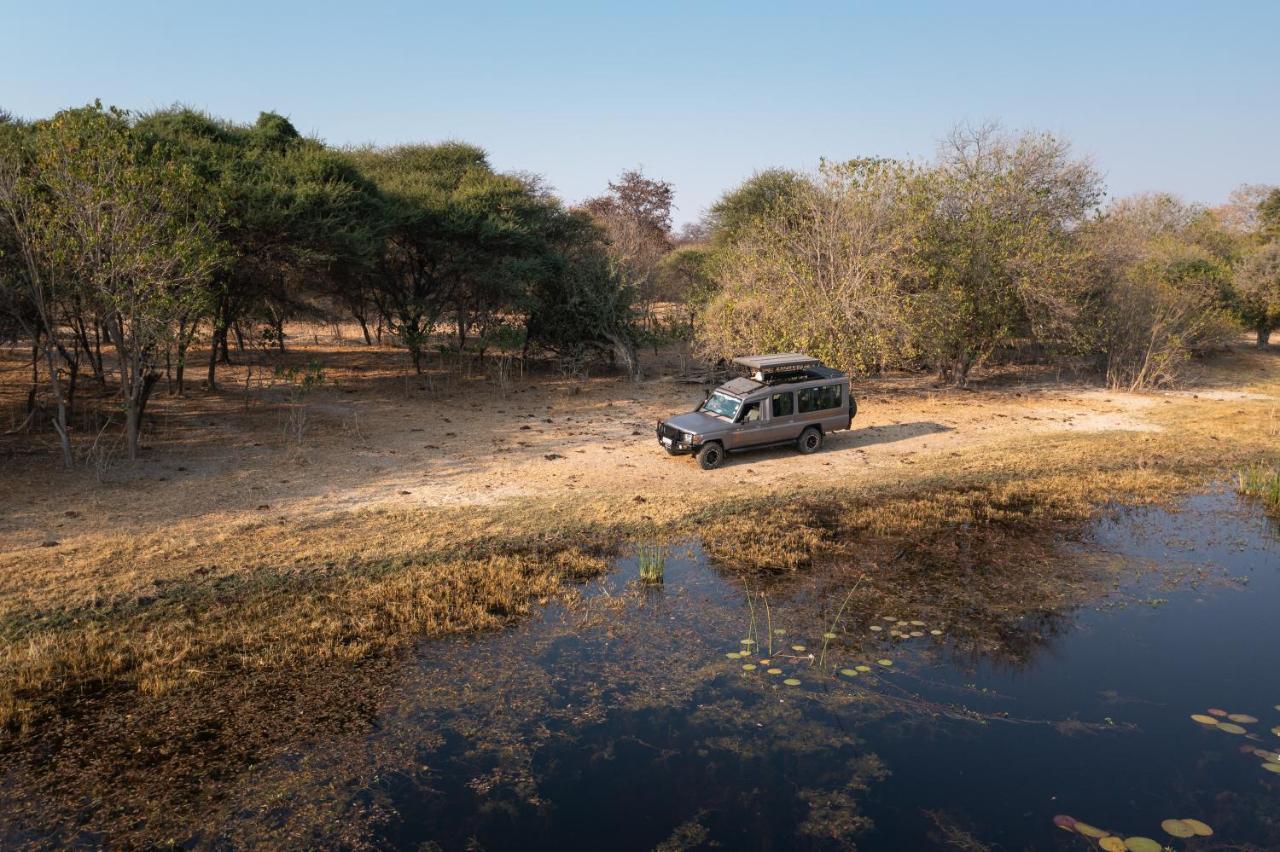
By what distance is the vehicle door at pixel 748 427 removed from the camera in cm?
1691

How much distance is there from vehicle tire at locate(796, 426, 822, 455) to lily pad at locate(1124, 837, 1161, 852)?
1213 centimetres

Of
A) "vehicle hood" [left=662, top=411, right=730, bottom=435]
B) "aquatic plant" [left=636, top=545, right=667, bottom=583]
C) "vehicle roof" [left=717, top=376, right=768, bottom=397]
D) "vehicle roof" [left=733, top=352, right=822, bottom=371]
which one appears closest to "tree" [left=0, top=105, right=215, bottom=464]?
"vehicle hood" [left=662, top=411, right=730, bottom=435]

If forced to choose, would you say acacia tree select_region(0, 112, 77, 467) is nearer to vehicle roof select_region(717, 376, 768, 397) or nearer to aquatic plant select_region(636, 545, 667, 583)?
aquatic plant select_region(636, 545, 667, 583)

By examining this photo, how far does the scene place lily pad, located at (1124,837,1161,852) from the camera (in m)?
6.12

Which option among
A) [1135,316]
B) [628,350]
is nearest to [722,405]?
[628,350]

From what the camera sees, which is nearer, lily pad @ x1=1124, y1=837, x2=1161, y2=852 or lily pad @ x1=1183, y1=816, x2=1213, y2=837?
lily pad @ x1=1124, y1=837, x2=1161, y2=852

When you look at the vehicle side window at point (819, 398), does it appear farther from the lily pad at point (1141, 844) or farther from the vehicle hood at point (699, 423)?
the lily pad at point (1141, 844)

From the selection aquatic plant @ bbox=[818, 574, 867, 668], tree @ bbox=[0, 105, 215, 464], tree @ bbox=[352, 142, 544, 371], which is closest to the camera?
aquatic plant @ bbox=[818, 574, 867, 668]

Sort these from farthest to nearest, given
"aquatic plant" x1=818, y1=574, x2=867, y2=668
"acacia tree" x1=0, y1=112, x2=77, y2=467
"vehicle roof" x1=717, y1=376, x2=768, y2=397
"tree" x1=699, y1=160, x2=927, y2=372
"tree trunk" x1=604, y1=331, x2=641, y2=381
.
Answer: "tree trunk" x1=604, y1=331, x2=641, y2=381, "tree" x1=699, y1=160, x2=927, y2=372, "vehicle roof" x1=717, y1=376, x2=768, y2=397, "acacia tree" x1=0, y1=112, x2=77, y2=467, "aquatic plant" x1=818, y1=574, x2=867, y2=668

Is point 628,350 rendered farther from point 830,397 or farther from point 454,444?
point 830,397

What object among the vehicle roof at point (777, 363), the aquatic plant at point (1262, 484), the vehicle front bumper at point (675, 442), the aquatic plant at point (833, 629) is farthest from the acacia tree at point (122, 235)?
the aquatic plant at point (1262, 484)

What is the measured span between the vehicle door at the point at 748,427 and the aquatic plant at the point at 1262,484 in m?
9.45

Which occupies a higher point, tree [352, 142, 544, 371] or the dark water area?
tree [352, 142, 544, 371]

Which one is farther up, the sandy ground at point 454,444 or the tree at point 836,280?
the tree at point 836,280
